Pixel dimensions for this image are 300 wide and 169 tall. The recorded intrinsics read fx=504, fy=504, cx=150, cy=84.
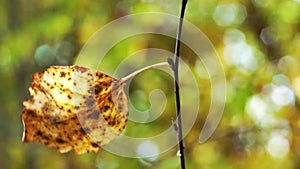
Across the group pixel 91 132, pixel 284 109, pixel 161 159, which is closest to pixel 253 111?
pixel 284 109

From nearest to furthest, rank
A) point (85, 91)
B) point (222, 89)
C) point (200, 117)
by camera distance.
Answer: point (85, 91), point (222, 89), point (200, 117)

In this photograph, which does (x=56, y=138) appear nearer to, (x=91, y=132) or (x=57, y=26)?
(x=91, y=132)

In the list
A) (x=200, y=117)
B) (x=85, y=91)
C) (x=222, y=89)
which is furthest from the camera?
(x=200, y=117)

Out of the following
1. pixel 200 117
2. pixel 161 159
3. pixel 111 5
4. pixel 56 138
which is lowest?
pixel 56 138

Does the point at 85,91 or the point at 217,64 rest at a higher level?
the point at 217,64

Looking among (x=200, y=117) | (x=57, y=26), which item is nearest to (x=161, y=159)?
(x=200, y=117)

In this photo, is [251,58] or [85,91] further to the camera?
[251,58]

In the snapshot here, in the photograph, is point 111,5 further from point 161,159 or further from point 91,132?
point 91,132
